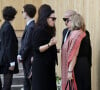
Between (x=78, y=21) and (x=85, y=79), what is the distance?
2.86 ft

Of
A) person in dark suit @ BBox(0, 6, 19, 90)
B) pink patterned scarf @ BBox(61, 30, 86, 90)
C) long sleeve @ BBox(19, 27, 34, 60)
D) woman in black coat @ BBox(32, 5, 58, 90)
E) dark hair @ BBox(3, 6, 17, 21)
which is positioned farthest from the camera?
dark hair @ BBox(3, 6, 17, 21)

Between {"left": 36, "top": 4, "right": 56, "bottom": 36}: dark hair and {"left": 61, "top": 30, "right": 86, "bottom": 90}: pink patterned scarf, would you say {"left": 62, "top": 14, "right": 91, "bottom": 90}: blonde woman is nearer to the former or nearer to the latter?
{"left": 61, "top": 30, "right": 86, "bottom": 90}: pink patterned scarf

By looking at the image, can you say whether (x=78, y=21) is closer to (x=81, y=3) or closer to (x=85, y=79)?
(x=85, y=79)

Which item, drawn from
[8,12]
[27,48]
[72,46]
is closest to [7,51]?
[27,48]

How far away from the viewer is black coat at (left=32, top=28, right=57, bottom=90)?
7.09 m

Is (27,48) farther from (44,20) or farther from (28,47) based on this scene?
(44,20)

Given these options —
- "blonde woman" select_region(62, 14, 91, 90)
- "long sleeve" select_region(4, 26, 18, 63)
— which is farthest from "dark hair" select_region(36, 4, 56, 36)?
"long sleeve" select_region(4, 26, 18, 63)

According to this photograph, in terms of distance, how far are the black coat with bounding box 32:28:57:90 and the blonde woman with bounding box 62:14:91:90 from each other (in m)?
0.24

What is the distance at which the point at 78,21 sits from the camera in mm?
6988

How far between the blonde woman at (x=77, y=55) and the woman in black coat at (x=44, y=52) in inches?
9.6

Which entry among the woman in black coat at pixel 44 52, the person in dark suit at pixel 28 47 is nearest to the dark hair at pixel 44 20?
the woman in black coat at pixel 44 52

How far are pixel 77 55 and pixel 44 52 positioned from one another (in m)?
0.52

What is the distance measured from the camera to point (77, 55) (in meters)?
6.93

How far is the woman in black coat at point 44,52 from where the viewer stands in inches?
279
